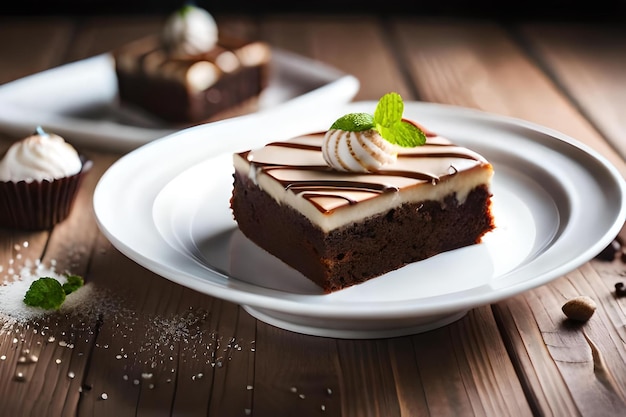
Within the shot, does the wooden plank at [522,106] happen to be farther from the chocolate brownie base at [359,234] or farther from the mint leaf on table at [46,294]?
the mint leaf on table at [46,294]

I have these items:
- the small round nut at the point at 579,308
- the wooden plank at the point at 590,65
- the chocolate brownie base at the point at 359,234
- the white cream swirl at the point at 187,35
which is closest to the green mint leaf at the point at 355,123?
the chocolate brownie base at the point at 359,234

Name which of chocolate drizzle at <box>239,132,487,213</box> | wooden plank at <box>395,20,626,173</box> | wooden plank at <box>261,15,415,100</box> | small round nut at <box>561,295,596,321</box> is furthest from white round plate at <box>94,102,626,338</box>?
wooden plank at <box>261,15,415,100</box>

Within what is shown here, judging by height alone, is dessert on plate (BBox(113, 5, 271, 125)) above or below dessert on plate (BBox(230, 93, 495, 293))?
below

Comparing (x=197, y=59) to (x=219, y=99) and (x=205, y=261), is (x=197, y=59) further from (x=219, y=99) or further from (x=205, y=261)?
(x=205, y=261)

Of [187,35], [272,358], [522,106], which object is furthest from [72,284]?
[522,106]

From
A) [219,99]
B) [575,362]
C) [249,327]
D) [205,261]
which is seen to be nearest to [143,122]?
[219,99]

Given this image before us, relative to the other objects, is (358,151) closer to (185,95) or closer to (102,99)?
(185,95)

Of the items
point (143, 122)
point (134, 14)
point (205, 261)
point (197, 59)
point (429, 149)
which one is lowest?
point (134, 14)

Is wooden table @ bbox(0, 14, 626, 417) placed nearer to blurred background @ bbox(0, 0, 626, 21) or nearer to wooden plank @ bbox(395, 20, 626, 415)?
wooden plank @ bbox(395, 20, 626, 415)
